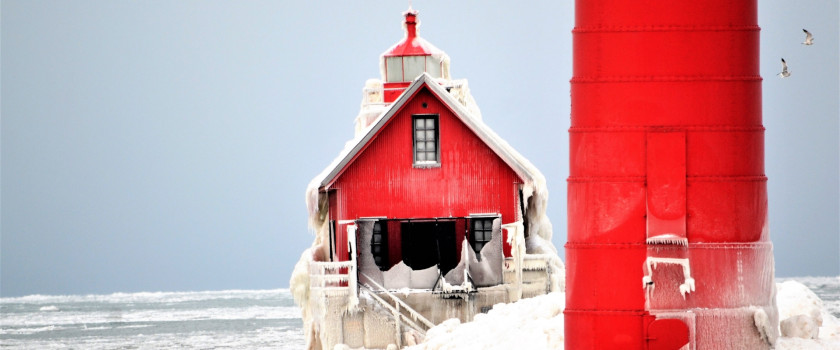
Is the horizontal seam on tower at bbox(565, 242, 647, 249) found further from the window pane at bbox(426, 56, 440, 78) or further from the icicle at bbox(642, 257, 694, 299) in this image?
the window pane at bbox(426, 56, 440, 78)

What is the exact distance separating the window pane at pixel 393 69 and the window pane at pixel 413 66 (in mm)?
186

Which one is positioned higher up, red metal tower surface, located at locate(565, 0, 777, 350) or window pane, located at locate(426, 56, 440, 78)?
window pane, located at locate(426, 56, 440, 78)

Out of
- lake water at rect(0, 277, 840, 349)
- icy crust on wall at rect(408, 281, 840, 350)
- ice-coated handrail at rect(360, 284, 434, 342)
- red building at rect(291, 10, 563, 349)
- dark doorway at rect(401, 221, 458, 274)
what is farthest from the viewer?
lake water at rect(0, 277, 840, 349)

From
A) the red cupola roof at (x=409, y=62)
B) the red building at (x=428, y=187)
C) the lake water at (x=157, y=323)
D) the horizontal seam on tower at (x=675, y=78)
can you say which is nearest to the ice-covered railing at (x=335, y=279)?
the red building at (x=428, y=187)

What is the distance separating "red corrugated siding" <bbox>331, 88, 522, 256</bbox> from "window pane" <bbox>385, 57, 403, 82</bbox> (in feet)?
15.7

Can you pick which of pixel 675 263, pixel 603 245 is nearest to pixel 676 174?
pixel 675 263

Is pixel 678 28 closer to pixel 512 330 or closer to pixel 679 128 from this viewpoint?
pixel 679 128

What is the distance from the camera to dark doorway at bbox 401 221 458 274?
37.3 meters

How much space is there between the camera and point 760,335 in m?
20.8

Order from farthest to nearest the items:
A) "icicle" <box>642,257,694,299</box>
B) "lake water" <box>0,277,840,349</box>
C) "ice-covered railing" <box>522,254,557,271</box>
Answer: "lake water" <box>0,277,840,349</box> < "ice-covered railing" <box>522,254,557,271</box> < "icicle" <box>642,257,694,299</box>

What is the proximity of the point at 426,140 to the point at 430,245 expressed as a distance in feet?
8.20

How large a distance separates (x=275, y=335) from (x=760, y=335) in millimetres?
52189

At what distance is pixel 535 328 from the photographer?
2523 centimetres

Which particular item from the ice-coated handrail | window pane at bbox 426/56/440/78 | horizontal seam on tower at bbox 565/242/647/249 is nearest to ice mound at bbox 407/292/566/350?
horizontal seam on tower at bbox 565/242/647/249
